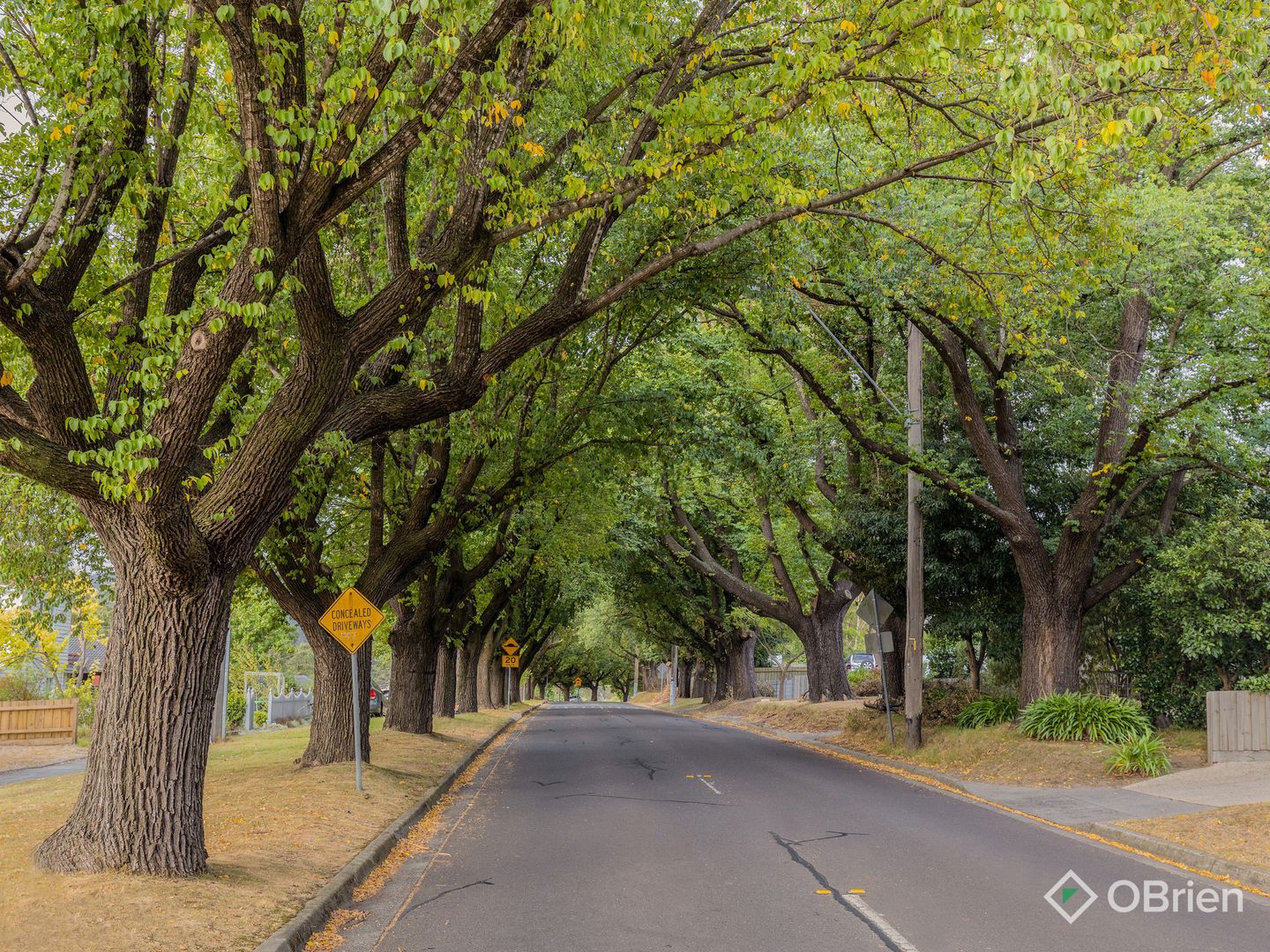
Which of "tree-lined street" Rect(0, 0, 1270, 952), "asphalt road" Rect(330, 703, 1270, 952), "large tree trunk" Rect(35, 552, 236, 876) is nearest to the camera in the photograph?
"asphalt road" Rect(330, 703, 1270, 952)

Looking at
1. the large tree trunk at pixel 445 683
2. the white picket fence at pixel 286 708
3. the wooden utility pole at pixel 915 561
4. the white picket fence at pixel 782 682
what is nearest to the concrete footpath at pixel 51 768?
the large tree trunk at pixel 445 683

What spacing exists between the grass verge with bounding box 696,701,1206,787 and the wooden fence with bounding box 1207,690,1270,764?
456 millimetres

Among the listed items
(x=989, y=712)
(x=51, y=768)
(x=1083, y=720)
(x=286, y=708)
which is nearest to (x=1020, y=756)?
(x=1083, y=720)

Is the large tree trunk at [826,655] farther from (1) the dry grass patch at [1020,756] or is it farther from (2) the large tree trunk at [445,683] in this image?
(2) the large tree trunk at [445,683]

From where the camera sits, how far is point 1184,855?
9383 mm

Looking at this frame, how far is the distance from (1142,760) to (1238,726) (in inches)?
68.3

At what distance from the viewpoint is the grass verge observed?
1494 centimetres

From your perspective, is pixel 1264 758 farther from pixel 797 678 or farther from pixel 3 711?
pixel 797 678

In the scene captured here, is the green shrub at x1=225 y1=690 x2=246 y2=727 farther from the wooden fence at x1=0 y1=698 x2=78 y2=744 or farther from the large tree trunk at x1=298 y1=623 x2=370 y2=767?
the large tree trunk at x1=298 y1=623 x2=370 y2=767

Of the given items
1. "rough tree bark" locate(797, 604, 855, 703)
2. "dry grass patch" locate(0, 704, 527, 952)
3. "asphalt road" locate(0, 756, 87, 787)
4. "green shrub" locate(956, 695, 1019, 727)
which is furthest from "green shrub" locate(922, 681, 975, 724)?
"asphalt road" locate(0, 756, 87, 787)

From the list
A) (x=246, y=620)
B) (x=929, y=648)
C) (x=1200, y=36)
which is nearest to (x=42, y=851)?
(x=1200, y=36)

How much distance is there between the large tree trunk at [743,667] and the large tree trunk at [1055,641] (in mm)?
25912

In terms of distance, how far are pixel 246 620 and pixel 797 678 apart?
2716 cm

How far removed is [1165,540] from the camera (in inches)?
699
